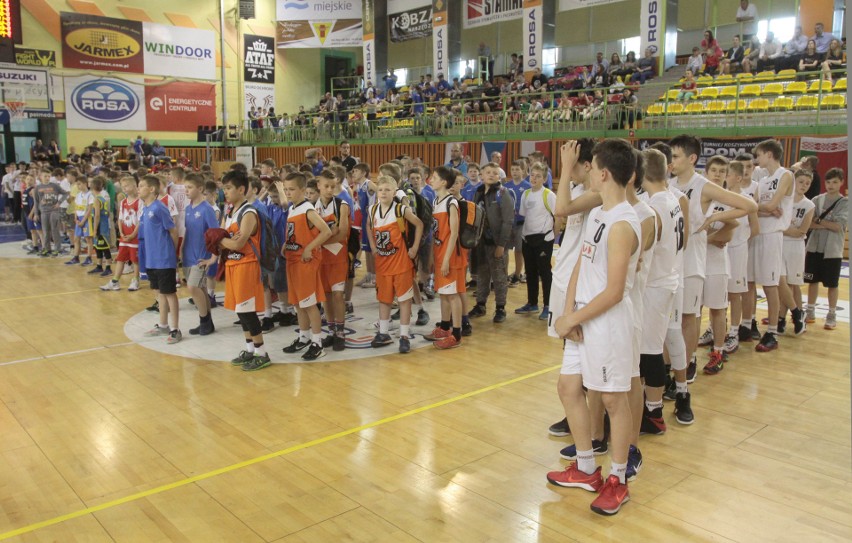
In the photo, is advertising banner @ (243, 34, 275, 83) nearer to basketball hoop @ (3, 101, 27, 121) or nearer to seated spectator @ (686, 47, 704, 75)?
basketball hoop @ (3, 101, 27, 121)

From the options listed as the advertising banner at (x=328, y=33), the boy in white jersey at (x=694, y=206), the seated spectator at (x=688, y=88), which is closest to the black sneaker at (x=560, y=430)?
the boy in white jersey at (x=694, y=206)

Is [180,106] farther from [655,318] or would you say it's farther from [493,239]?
[655,318]

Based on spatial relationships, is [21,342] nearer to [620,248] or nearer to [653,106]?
[620,248]

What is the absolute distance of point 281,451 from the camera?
4.30 meters

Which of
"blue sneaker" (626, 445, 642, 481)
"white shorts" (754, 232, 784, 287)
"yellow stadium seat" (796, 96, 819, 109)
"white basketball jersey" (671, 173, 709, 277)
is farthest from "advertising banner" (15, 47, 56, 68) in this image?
"blue sneaker" (626, 445, 642, 481)

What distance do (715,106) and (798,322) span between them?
8.33 m

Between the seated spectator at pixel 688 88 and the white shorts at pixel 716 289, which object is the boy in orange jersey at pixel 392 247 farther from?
the seated spectator at pixel 688 88

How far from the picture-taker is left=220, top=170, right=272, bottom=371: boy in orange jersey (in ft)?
18.7

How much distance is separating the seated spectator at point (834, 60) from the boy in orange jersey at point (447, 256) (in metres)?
10.3

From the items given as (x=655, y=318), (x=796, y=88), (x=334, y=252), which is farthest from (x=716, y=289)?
(x=796, y=88)

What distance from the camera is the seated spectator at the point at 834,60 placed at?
13094mm

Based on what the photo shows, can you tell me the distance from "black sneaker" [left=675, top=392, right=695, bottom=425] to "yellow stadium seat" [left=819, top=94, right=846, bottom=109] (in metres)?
10.1

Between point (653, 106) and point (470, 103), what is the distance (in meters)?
7.09

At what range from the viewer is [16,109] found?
72.9ft
